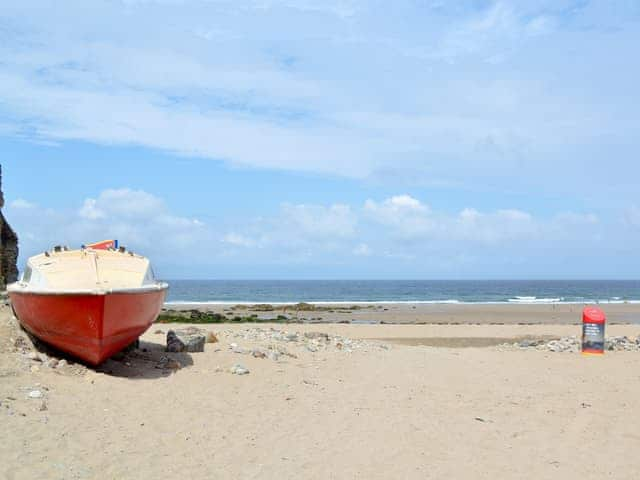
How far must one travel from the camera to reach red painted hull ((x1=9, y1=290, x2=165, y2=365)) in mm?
9734

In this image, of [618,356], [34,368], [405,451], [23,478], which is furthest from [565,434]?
[618,356]

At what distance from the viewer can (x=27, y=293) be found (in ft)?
33.6

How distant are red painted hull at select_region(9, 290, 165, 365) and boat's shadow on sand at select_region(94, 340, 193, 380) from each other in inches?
18.5

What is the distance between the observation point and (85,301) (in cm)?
967

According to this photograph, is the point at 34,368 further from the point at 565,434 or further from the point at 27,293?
the point at 565,434

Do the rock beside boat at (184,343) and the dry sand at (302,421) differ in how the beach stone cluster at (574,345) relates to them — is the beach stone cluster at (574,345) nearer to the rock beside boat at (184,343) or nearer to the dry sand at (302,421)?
the dry sand at (302,421)

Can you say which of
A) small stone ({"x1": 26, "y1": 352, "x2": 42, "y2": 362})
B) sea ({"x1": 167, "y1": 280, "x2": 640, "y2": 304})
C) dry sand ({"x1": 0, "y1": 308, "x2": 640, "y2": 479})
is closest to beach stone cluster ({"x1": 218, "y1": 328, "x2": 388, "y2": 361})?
dry sand ({"x1": 0, "y1": 308, "x2": 640, "y2": 479})

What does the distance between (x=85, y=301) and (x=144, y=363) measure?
2.56 m

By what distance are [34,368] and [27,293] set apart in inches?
51.2

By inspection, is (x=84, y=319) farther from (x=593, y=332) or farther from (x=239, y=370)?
(x=593, y=332)

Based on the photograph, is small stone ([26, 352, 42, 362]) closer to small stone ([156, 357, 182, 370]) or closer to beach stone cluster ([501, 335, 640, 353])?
small stone ([156, 357, 182, 370])

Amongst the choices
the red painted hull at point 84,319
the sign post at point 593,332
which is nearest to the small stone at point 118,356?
the red painted hull at point 84,319

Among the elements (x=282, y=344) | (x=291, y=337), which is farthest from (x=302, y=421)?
(x=291, y=337)

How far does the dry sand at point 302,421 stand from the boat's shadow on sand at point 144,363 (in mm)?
56
